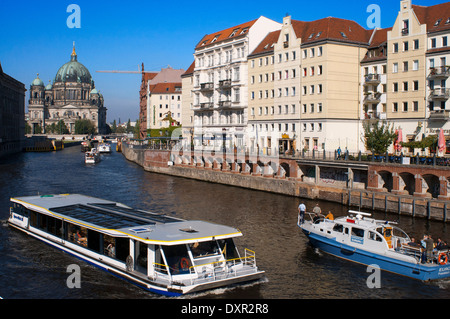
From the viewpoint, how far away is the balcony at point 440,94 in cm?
5547

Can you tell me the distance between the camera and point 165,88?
13862cm

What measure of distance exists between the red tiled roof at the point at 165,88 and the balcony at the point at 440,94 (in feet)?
296

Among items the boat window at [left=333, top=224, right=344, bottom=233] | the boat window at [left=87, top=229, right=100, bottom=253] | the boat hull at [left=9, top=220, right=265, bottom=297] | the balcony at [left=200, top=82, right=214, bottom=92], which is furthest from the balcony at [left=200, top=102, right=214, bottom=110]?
the boat window at [left=87, top=229, right=100, bottom=253]

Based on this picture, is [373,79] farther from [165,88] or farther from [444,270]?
[165,88]

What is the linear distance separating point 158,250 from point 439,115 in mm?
44551

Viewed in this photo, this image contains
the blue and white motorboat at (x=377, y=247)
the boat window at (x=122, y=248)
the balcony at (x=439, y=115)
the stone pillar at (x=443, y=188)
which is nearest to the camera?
the boat window at (x=122, y=248)

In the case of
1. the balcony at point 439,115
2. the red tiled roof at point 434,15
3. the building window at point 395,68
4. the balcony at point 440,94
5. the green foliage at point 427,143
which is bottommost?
the green foliage at point 427,143

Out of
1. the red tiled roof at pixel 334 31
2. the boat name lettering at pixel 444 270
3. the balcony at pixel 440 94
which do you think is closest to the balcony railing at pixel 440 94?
the balcony at pixel 440 94

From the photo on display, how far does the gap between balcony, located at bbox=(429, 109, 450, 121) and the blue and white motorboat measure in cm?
3064

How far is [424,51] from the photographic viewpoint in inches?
2281

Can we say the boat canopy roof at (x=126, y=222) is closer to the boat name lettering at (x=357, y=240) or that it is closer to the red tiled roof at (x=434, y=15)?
the boat name lettering at (x=357, y=240)

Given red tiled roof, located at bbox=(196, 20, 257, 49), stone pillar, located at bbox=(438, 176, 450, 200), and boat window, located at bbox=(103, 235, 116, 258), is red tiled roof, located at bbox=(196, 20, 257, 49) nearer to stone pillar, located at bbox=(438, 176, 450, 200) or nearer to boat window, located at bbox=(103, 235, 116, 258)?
stone pillar, located at bbox=(438, 176, 450, 200)
